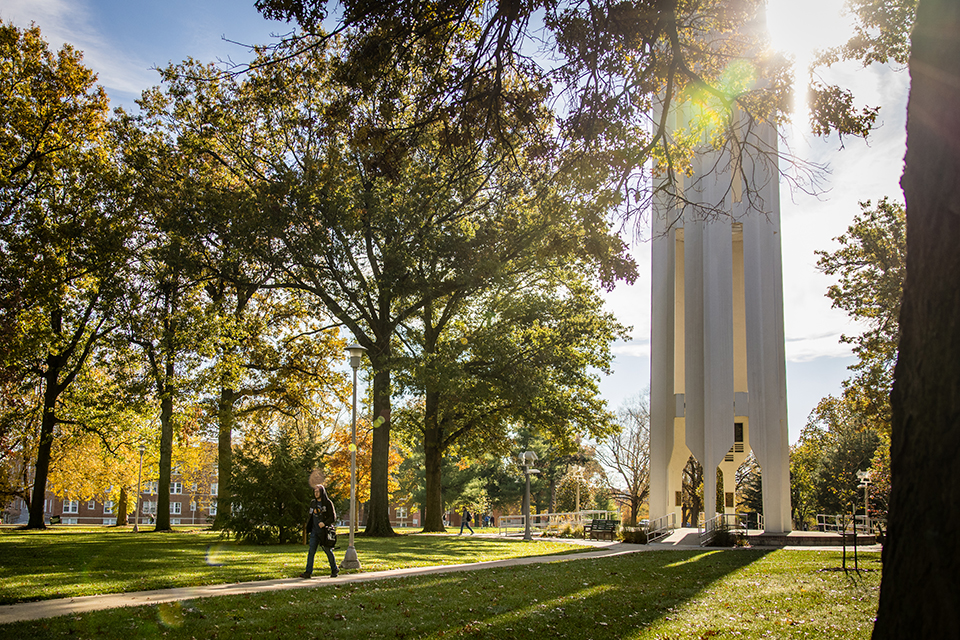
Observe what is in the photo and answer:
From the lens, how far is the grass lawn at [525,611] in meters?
7.10

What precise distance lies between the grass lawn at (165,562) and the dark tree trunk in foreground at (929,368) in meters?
9.84

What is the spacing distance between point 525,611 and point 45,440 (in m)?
27.0

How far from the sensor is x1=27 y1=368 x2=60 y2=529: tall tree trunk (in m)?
28.7

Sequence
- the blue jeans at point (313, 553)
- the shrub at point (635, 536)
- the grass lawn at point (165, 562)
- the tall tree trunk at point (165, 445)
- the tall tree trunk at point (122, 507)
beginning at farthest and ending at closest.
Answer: the tall tree trunk at point (122, 507), the tall tree trunk at point (165, 445), the shrub at point (635, 536), the blue jeans at point (313, 553), the grass lawn at point (165, 562)

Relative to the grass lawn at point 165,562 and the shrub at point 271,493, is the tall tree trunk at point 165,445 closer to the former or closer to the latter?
the grass lawn at point 165,562

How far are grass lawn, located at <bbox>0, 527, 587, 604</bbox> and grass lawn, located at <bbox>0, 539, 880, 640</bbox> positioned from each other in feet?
6.64

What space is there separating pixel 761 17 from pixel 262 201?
15.6 m

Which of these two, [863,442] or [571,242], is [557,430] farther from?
[863,442]

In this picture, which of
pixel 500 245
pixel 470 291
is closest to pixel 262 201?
pixel 470 291

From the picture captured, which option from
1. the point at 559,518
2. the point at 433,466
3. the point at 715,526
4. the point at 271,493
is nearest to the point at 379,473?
the point at 433,466

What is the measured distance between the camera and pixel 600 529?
98.0ft

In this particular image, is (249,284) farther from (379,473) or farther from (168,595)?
(168,595)

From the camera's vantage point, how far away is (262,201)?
21156 millimetres

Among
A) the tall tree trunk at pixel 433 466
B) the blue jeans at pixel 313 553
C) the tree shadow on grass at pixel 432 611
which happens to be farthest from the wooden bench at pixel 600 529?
the blue jeans at pixel 313 553
